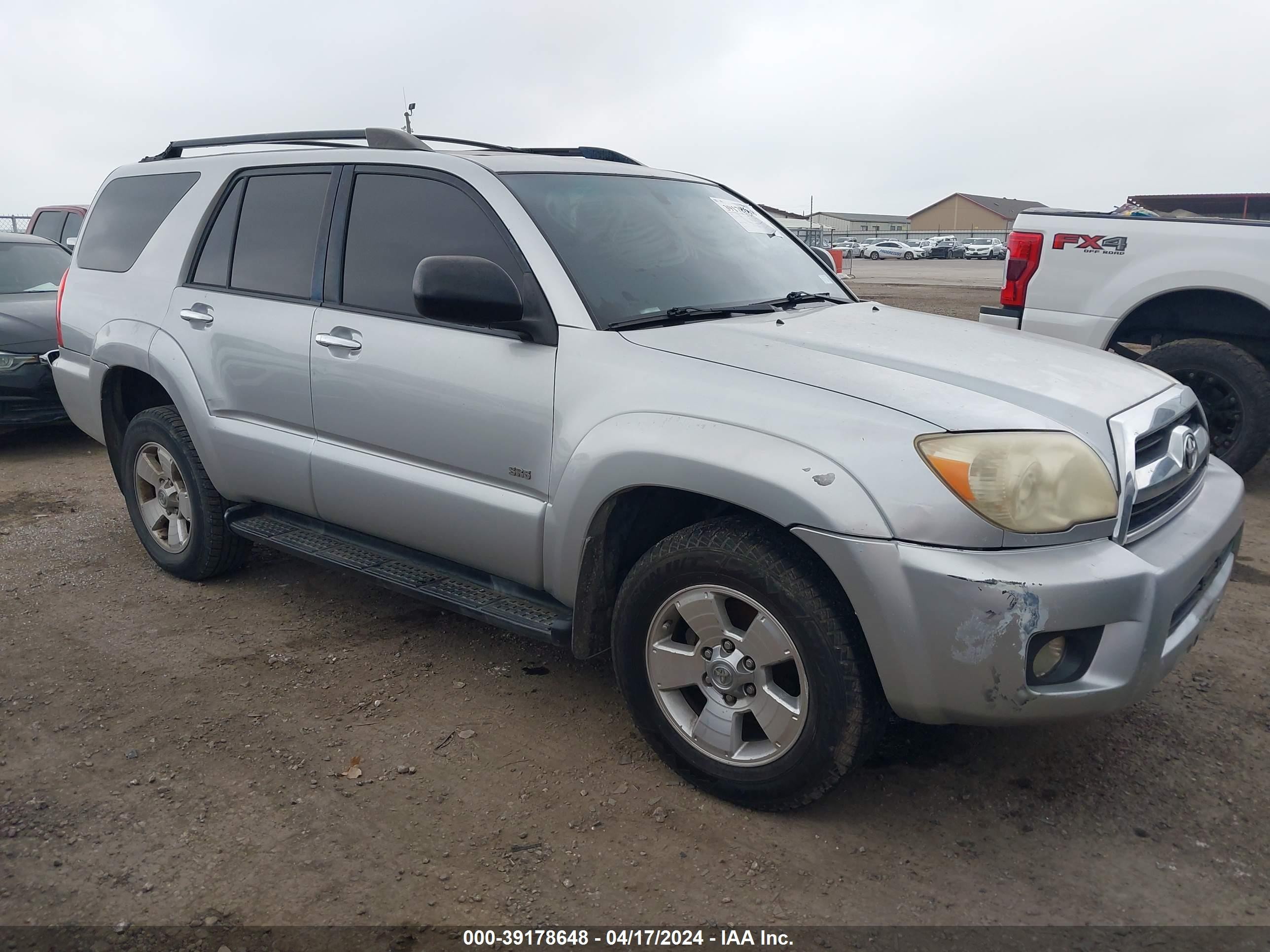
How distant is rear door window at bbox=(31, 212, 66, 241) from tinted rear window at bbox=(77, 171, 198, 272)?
11.1 m

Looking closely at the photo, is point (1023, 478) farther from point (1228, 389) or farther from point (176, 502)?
point (1228, 389)

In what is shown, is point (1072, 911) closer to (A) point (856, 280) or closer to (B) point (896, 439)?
(B) point (896, 439)

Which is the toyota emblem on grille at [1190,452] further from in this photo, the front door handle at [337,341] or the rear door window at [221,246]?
the rear door window at [221,246]

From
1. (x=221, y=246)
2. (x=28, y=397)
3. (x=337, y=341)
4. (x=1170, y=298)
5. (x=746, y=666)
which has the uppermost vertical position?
(x=221, y=246)

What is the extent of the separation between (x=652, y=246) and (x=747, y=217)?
798 mm

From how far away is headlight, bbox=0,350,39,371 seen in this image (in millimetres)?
7125

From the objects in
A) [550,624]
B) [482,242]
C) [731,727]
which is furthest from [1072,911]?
[482,242]

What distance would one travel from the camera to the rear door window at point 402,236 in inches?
131

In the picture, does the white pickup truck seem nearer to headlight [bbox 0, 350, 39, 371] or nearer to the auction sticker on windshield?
the auction sticker on windshield

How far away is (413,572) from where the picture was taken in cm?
353

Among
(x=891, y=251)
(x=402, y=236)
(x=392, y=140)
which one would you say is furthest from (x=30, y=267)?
(x=891, y=251)

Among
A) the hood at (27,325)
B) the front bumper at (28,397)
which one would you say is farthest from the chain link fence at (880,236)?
the front bumper at (28,397)

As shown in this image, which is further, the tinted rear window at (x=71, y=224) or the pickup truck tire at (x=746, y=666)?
the tinted rear window at (x=71, y=224)

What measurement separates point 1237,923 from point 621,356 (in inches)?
82.9
